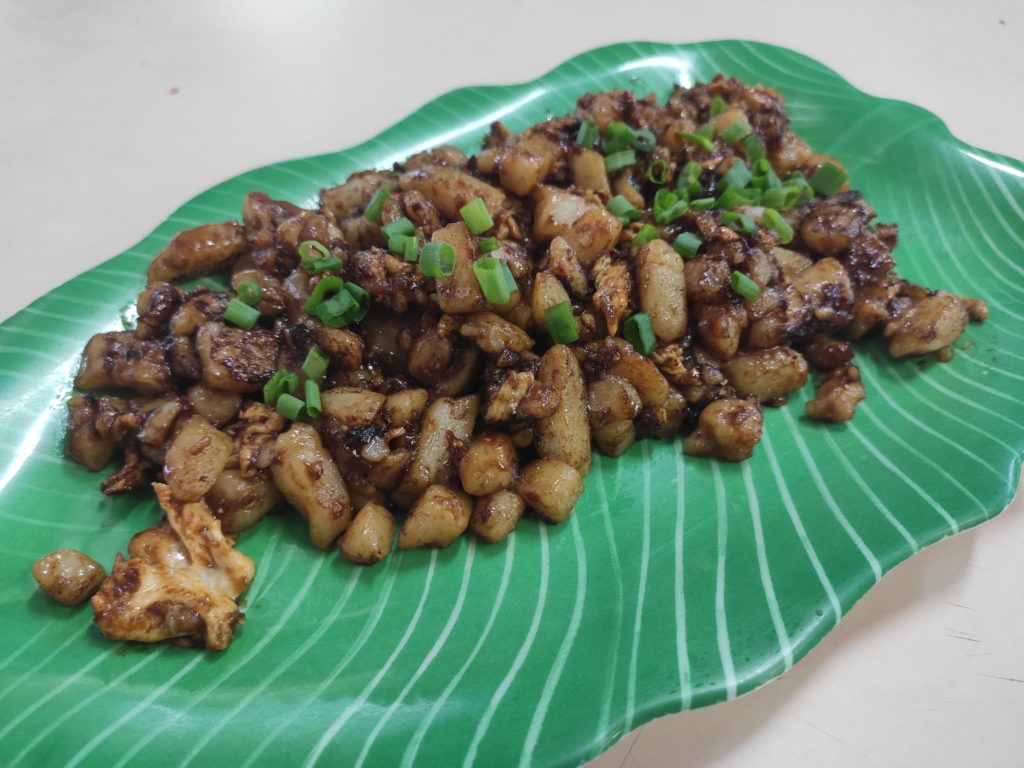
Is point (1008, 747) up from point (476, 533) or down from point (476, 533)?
down

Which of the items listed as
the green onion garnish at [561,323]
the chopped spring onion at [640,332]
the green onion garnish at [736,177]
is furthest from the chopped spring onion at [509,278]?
the green onion garnish at [736,177]

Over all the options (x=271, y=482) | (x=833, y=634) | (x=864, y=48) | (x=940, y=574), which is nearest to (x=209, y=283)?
(x=271, y=482)

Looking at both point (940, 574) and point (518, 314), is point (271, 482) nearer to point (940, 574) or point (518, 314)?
point (518, 314)

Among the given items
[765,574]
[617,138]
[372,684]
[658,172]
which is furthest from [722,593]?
[617,138]

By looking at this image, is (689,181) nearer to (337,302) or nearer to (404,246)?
(404,246)

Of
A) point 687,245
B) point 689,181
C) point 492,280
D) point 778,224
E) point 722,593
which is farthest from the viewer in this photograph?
point 689,181

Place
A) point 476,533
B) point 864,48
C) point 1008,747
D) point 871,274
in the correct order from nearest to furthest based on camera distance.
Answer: point 1008,747 → point 476,533 → point 871,274 → point 864,48

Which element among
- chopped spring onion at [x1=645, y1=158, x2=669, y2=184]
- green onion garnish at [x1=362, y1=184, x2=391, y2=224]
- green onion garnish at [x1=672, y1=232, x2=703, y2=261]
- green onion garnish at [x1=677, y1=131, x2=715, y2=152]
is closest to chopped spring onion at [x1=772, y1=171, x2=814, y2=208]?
green onion garnish at [x1=677, y1=131, x2=715, y2=152]
